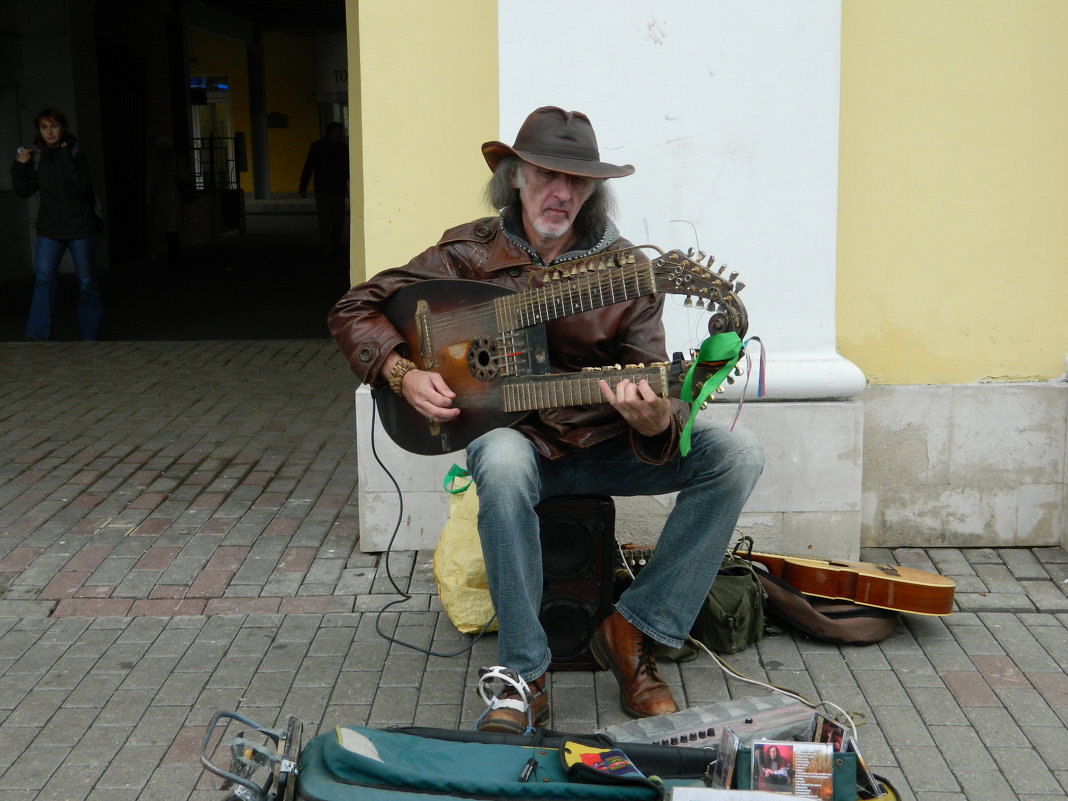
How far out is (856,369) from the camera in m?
4.30

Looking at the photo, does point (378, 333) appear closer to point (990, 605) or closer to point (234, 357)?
point (990, 605)

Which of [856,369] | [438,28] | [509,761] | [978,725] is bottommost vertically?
[978,725]

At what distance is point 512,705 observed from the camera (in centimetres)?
317

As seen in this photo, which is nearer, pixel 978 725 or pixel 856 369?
pixel 978 725

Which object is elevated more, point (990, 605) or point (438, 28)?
point (438, 28)

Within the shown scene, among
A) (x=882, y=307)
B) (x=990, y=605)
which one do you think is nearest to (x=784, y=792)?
(x=990, y=605)

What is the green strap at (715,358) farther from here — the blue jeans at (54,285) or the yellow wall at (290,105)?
the yellow wall at (290,105)

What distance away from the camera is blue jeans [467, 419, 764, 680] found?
3.23 metres

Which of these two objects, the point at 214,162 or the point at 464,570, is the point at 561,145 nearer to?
the point at 464,570

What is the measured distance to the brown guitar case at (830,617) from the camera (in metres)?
3.78

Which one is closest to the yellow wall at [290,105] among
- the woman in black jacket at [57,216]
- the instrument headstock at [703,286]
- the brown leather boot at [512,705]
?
the woman in black jacket at [57,216]

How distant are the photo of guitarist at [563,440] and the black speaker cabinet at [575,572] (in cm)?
6

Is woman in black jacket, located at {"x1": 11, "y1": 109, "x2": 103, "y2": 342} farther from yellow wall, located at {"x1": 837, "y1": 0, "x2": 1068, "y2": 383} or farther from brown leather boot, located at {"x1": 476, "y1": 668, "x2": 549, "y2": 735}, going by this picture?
brown leather boot, located at {"x1": 476, "y1": 668, "x2": 549, "y2": 735}

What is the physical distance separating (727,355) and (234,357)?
6.32 metres
